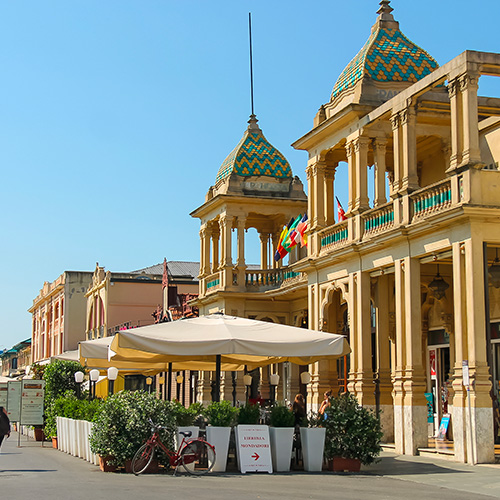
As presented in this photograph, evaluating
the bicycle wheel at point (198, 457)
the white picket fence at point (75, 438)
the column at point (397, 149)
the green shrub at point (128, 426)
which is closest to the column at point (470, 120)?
the column at point (397, 149)

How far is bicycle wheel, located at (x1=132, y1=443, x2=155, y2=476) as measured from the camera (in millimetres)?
15180

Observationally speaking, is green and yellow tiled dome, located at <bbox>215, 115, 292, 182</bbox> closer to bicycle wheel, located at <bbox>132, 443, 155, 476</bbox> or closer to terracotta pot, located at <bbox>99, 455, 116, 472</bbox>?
terracotta pot, located at <bbox>99, 455, 116, 472</bbox>

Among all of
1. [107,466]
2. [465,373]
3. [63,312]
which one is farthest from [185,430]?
[63,312]

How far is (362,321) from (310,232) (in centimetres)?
453

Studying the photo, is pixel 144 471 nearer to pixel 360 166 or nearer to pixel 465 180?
pixel 465 180

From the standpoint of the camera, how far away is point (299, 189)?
114 ft

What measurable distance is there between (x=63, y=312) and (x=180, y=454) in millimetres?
59080

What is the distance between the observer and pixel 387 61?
24094 millimetres

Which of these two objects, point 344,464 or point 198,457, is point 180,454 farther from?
point 344,464

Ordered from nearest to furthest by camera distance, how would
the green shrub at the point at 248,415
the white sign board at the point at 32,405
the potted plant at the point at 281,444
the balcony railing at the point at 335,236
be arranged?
the potted plant at the point at 281,444, the green shrub at the point at 248,415, the balcony railing at the point at 335,236, the white sign board at the point at 32,405

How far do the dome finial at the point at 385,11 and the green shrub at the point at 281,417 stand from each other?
13.4 meters

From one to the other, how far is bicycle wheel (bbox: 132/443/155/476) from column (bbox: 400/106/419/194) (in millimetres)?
8961

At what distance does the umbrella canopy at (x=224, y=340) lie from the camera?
15500 millimetres

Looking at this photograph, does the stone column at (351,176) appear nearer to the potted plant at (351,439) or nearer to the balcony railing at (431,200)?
the balcony railing at (431,200)
